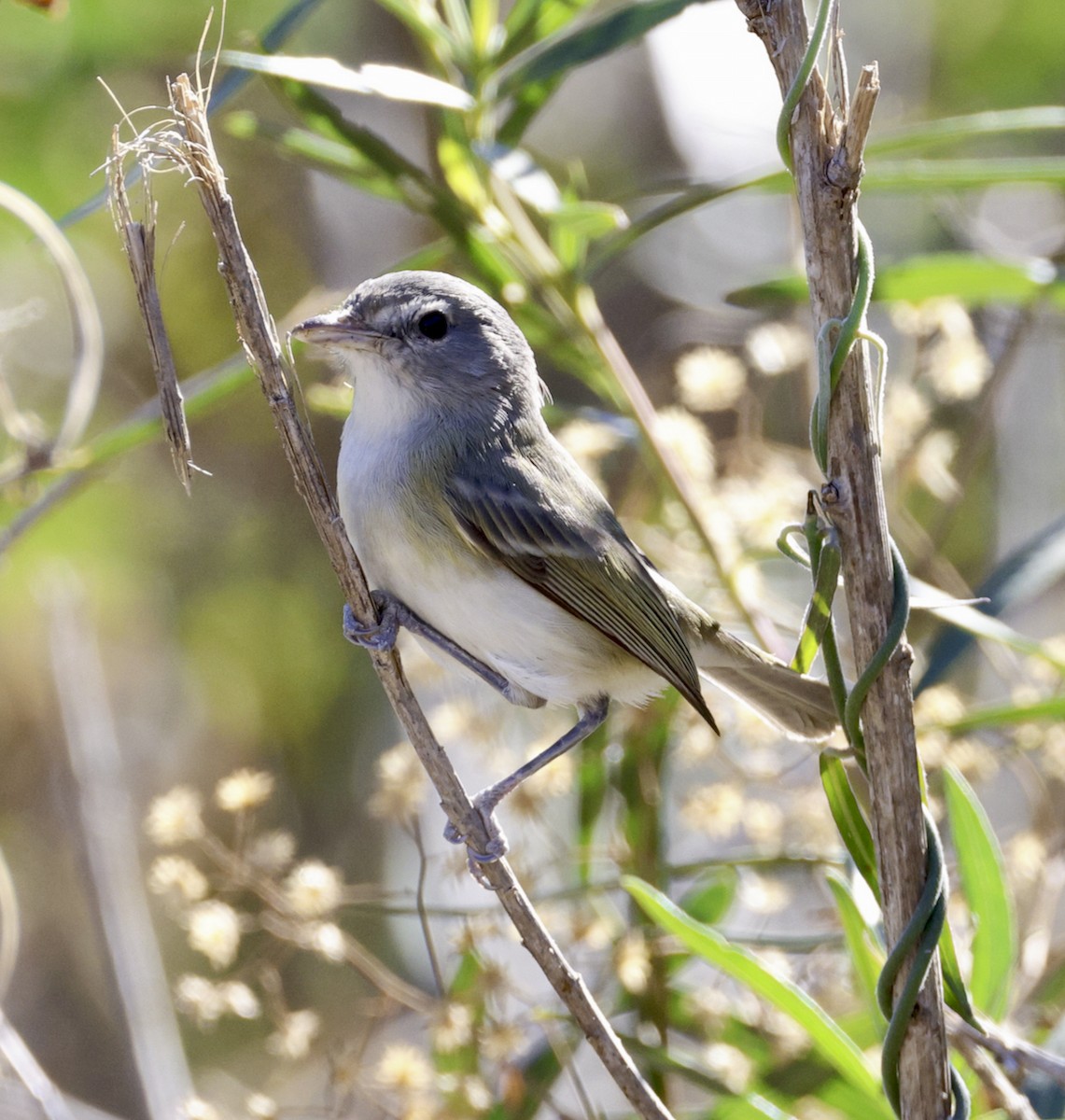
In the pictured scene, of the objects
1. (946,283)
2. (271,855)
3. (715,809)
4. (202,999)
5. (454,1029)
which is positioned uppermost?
(946,283)

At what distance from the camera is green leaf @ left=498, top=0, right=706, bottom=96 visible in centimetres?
206

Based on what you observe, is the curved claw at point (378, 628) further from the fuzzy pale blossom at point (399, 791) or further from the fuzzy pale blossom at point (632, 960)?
the fuzzy pale blossom at point (632, 960)

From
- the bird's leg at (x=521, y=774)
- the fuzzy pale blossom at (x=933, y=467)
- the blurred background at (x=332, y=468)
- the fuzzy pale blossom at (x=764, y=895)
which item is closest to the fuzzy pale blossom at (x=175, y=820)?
the blurred background at (x=332, y=468)

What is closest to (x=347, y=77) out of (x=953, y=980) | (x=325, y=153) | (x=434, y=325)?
(x=325, y=153)

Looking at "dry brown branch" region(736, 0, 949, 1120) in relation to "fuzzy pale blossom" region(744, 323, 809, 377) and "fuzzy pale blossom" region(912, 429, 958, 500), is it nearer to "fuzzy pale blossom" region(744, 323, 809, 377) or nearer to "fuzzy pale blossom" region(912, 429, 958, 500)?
"fuzzy pale blossom" region(744, 323, 809, 377)

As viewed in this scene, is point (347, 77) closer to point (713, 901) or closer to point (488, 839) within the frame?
point (488, 839)

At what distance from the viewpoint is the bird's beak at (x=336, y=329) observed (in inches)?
83.2

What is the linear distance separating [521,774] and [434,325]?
0.77 metres

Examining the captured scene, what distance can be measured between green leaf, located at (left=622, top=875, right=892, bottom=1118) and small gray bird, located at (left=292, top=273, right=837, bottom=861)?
1.11 feet

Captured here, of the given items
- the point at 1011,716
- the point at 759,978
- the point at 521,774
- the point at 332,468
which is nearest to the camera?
the point at 759,978

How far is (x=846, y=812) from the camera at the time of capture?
1449mm

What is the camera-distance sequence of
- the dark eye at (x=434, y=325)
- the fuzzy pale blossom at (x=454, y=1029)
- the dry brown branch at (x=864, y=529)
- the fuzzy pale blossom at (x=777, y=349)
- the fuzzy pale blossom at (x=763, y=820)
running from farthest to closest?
the fuzzy pale blossom at (x=777, y=349)
the dark eye at (x=434, y=325)
the fuzzy pale blossom at (x=763, y=820)
the fuzzy pale blossom at (x=454, y=1029)
the dry brown branch at (x=864, y=529)

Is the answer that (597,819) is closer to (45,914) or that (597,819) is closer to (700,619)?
(700,619)

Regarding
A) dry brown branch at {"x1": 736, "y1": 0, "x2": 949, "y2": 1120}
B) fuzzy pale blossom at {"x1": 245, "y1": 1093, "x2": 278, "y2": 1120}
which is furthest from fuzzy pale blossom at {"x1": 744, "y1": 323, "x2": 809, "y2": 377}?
→ fuzzy pale blossom at {"x1": 245, "y1": 1093, "x2": 278, "y2": 1120}
